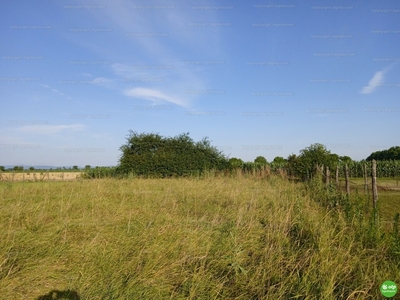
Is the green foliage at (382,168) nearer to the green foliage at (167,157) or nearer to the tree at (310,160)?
the tree at (310,160)

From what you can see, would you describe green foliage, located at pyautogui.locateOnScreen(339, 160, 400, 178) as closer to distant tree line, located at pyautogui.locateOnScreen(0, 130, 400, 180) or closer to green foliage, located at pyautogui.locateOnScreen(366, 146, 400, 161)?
distant tree line, located at pyautogui.locateOnScreen(0, 130, 400, 180)

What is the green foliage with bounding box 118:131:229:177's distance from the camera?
59.4 ft

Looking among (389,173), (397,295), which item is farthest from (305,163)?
(389,173)

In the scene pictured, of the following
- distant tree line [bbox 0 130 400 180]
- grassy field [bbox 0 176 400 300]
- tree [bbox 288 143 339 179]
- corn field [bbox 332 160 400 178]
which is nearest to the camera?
grassy field [bbox 0 176 400 300]

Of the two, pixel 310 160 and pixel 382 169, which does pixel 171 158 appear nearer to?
pixel 310 160

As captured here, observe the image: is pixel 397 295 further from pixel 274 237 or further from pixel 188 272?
pixel 188 272

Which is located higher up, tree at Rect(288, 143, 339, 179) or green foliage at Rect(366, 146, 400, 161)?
green foliage at Rect(366, 146, 400, 161)

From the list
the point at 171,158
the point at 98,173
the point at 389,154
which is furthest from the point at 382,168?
the point at 98,173

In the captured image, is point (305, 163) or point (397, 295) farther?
point (305, 163)

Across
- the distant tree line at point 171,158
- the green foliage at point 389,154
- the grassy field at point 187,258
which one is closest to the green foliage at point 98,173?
the distant tree line at point 171,158

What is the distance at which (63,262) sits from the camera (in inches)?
114

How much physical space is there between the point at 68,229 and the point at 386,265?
4123mm

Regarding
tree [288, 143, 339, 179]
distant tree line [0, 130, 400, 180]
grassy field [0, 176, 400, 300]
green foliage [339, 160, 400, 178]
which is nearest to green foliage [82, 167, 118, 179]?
distant tree line [0, 130, 400, 180]

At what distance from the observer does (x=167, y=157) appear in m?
18.4
